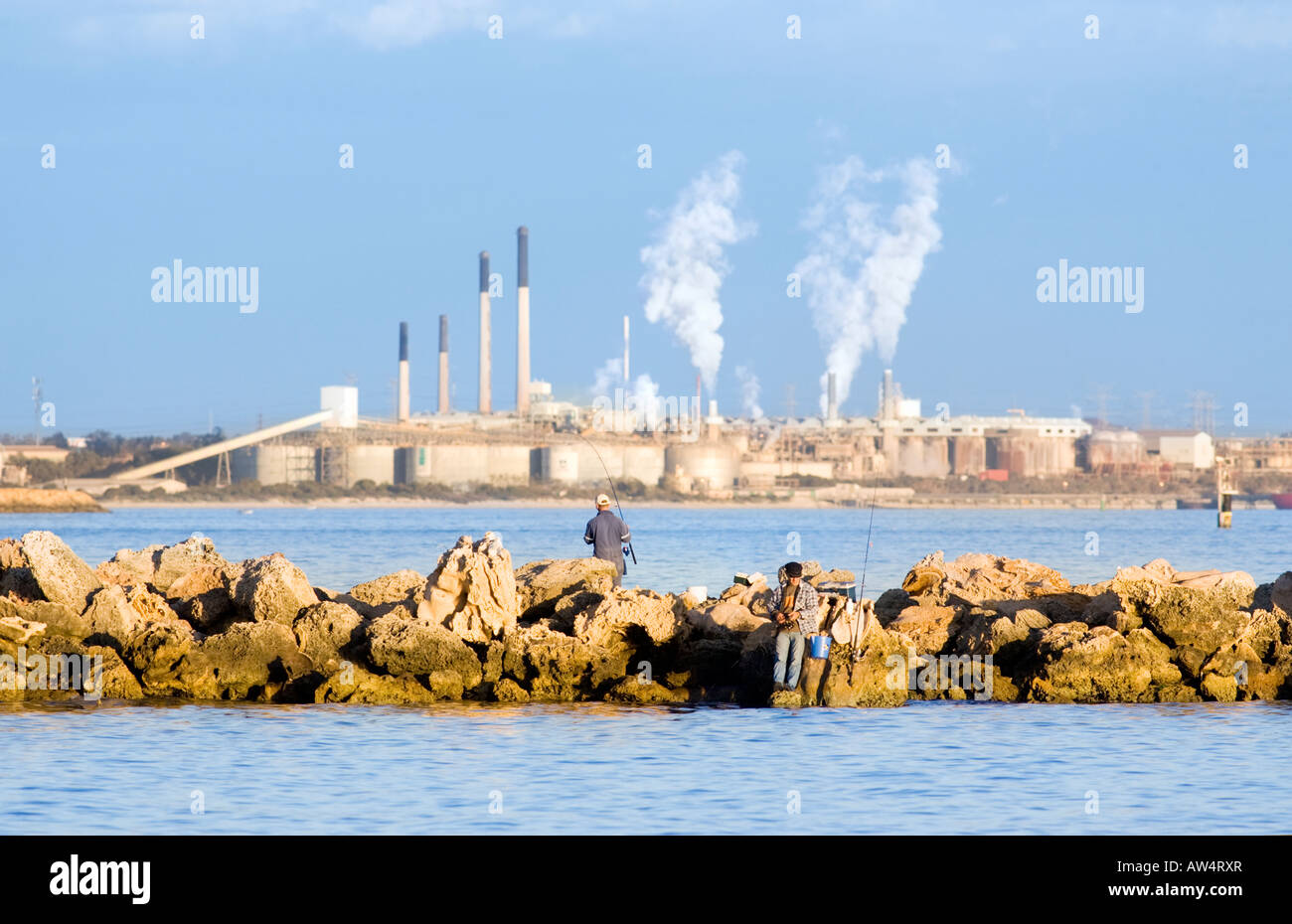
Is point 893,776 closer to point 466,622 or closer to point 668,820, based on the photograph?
point 668,820

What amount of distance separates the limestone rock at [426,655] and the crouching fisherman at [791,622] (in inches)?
94.7

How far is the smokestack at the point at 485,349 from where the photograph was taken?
120m

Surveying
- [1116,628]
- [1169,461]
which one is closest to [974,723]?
[1116,628]

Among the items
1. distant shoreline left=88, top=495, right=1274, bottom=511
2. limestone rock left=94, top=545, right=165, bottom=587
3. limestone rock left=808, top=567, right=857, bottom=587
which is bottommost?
distant shoreline left=88, top=495, right=1274, bottom=511

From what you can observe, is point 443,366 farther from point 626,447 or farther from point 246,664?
point 246,664

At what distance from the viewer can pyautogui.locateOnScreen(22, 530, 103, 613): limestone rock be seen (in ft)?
46.9

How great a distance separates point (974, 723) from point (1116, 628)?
203 centimetres

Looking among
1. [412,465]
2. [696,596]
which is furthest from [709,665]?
[412,465]

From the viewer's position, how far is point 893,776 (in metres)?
10.4

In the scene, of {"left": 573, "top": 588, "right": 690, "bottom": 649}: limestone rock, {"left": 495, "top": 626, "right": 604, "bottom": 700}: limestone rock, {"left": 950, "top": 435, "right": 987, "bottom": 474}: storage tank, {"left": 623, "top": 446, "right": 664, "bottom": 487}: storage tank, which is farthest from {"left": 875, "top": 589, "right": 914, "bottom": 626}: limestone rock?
{"left": 950, "top": 435, "right": 987, "bottom": 474}: storage tank

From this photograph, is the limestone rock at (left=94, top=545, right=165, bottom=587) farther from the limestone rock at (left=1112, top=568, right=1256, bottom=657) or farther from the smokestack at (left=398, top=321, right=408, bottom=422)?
the smokestack at (left=398, top=321, right=408, bottom=422)

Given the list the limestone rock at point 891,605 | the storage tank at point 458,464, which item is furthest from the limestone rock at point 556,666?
the storage tank at point 458,464

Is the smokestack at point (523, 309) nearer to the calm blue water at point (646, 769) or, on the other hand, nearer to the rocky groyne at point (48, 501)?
the rocky groyne at point (48, 501)

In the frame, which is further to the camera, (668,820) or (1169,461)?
(1169,461)
